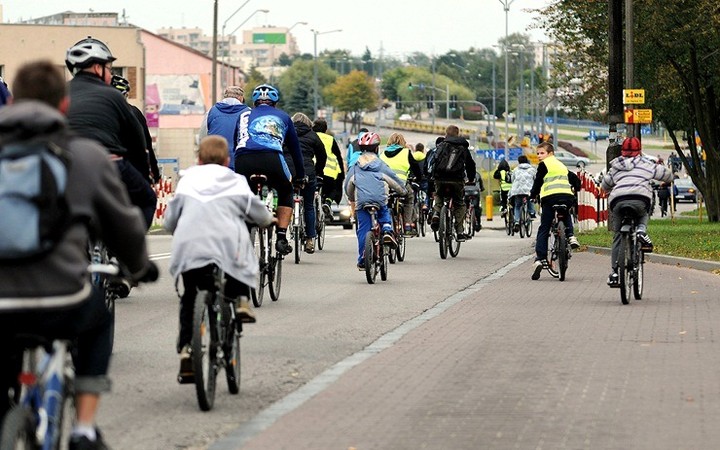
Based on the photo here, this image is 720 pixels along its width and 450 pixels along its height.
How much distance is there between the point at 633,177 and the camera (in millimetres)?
15930

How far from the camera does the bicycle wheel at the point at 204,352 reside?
325 inches

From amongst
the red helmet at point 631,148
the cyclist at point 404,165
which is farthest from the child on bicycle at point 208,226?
the cyclist at point 404,165

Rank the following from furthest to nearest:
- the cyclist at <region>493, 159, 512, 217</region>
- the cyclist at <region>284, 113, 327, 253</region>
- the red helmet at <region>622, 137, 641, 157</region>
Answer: the cyclist at <region>493, 159, 512, 217</region> → the cyclist at <region>284, 113, 327, 253</region> → the red helmet at <region>622, 137, 641, 157</region>

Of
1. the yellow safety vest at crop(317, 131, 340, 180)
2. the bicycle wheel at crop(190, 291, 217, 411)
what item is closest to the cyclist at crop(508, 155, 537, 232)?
the yellow safety vest at crop(317, 131, 340, 180)

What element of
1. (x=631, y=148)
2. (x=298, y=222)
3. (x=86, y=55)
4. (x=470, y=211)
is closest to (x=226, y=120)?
(x=298, y=222)

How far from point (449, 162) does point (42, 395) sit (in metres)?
17.9

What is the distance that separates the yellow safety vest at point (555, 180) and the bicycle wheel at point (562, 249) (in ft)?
1.29

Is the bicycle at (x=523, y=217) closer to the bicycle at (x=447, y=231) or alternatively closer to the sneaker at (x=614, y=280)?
the bicycle at (x=447, y=231)

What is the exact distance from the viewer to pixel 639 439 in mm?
7625

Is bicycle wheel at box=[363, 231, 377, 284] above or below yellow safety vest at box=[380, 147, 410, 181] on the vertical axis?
below

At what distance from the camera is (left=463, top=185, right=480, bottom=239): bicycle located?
87.0ft

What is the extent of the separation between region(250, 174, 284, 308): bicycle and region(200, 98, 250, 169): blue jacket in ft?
1.45

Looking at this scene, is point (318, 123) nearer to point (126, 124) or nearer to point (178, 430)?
point (126, 124)

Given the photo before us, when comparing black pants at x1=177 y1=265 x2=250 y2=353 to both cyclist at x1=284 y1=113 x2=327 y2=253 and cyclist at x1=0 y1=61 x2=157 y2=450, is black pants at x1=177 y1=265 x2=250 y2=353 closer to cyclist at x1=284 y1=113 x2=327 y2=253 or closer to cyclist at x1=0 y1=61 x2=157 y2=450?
cyclist at x1=0 y1=61 x2=157 y2=450
